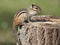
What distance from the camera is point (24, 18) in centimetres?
656

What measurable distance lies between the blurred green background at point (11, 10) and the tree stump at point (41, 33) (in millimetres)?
4311

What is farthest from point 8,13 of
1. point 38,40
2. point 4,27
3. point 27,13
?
point 38,40

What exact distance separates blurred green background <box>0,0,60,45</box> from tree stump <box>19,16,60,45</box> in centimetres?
431

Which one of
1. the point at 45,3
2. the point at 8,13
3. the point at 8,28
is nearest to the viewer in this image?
the point at 8,28

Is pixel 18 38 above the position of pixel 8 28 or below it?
above

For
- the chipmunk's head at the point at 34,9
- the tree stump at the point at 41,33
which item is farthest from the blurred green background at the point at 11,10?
the tree stump at the point at 41,33

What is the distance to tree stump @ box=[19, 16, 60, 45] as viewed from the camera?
5594 millimetres

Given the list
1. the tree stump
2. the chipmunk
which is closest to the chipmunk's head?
the chipmunk

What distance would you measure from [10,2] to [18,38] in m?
7.66

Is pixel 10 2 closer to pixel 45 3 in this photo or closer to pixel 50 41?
pixel 45 3

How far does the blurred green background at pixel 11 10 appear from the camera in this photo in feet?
35.1

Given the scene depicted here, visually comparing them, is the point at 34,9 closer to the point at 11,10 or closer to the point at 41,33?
the point at 41,33

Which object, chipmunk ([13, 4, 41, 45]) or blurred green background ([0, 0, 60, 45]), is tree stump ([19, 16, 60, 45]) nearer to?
chipmunk ([13, 4, 41, 45])

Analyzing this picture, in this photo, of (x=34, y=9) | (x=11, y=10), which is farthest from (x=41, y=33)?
(x=11, y=10)
